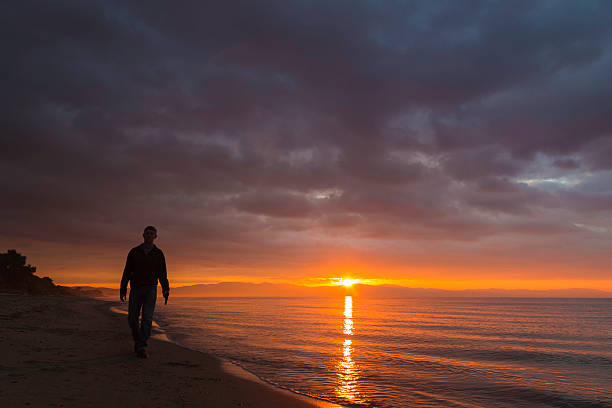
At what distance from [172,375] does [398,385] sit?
20.3ft

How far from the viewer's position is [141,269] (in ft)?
32.4

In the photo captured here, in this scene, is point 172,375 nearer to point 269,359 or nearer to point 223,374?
point 223,374

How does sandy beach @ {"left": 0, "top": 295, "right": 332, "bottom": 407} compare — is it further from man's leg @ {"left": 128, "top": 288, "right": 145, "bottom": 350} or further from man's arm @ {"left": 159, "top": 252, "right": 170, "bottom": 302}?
man's arm @ {"left": 159, "top": 252, "right": 170, "bottom": 302}

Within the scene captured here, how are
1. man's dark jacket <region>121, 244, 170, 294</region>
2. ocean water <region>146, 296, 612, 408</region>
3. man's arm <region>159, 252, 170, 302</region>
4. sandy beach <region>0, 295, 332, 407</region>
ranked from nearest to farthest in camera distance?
sandy beach <region>0, 295, 332, 407</region>
ocean water <region>146, 296, 612, 408</region>
man's dark jacket <region>121, 244, 170, 294</region>
man's arm <region>159, 252, 170, 302</region>

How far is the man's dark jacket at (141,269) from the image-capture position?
9852 mm

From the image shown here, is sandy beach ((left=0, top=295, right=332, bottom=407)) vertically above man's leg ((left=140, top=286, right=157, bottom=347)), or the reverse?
man's leg ((left=140, top=286, right=157, bottom=347))

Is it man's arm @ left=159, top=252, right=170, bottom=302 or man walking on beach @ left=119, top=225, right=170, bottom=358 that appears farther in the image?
man's arm @ left=159, top=252, right=170, bottom=302

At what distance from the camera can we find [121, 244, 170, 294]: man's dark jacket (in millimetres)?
9852

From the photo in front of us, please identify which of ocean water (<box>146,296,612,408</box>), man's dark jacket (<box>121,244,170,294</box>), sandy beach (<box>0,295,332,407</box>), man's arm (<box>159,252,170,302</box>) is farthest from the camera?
man's arm (<box>159,252,170,302</box>)

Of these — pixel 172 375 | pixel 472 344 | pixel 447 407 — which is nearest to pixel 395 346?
pixel 472 344

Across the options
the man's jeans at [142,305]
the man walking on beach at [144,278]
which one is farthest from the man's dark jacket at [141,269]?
the man's jeans at [142,305]

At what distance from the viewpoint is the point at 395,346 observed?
20188 millimetres

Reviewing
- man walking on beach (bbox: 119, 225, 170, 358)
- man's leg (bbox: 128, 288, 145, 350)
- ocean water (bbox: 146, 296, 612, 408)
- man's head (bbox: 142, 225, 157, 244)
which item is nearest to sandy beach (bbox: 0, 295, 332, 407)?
man's leg (bbox: 128, 288, 145, 350)

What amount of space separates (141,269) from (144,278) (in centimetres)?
25
